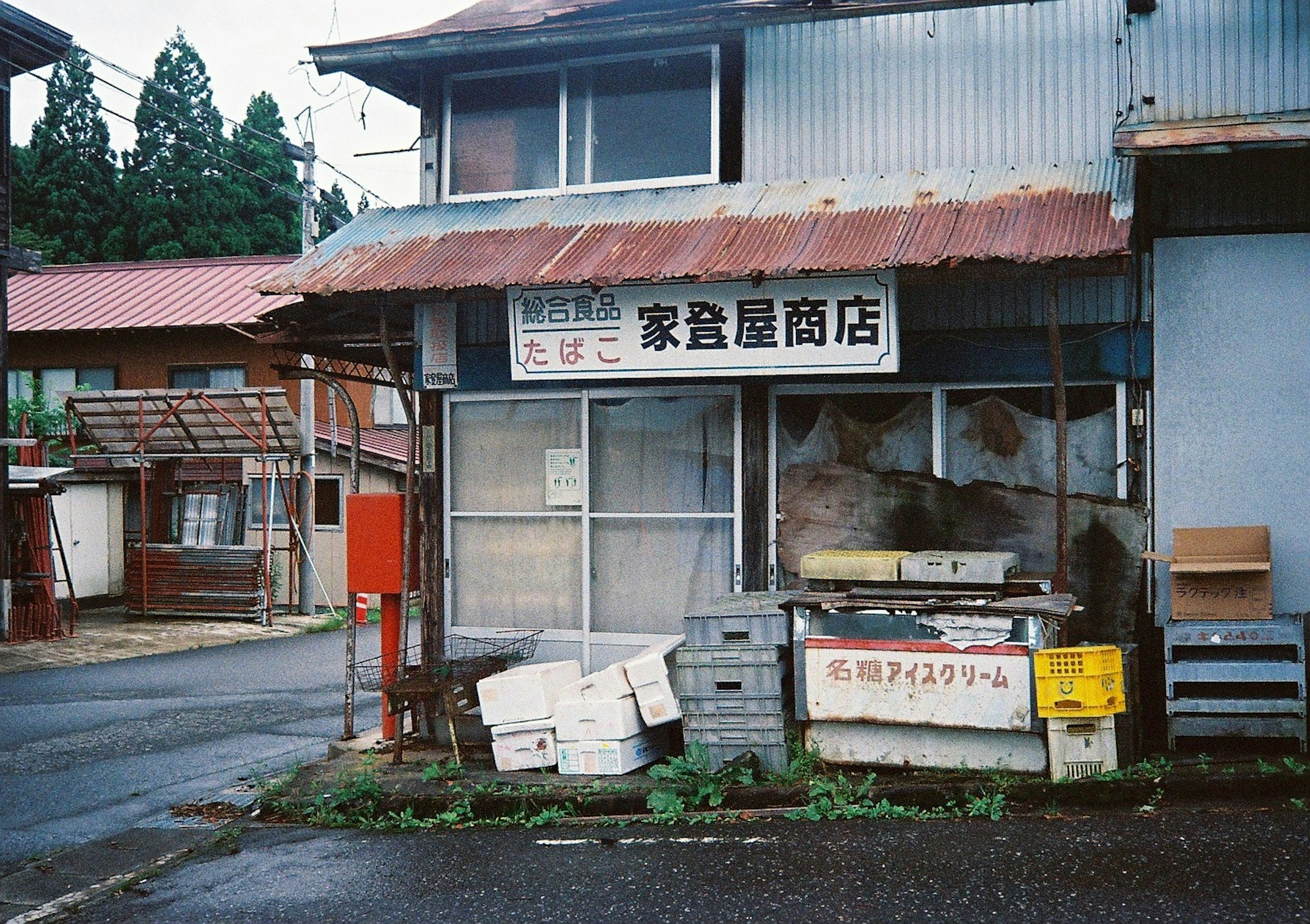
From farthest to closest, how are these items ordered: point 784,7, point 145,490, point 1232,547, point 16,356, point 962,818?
point 16,356
point 145,490
point 784,7
point 1232,547
point 962,818

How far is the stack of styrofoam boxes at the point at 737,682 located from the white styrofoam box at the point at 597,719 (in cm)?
40

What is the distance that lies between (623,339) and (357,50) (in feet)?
11.6

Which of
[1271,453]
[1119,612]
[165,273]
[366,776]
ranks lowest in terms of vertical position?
[366,776]

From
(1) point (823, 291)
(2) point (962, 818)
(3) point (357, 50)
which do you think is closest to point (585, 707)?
(2) point (962, 818)

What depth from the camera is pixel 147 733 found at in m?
11.5

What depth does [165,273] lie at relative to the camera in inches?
1093

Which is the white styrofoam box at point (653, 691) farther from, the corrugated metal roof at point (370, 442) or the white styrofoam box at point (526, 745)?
the corrugated metal roof at point (370, 442)

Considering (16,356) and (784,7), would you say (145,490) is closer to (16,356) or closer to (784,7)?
(16,356)

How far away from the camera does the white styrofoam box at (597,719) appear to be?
320 inches

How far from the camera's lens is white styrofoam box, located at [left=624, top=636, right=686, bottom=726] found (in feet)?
27.0

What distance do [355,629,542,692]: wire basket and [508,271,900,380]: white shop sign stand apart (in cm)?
217

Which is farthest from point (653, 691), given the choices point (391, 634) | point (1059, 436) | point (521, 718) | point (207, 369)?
point (207, 369)

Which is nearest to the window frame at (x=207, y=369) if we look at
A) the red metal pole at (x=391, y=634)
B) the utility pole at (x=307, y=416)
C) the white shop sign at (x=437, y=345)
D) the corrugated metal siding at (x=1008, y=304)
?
the utility pole at (x=307, y=416)

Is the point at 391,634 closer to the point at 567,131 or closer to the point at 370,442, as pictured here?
the point at 567,131
